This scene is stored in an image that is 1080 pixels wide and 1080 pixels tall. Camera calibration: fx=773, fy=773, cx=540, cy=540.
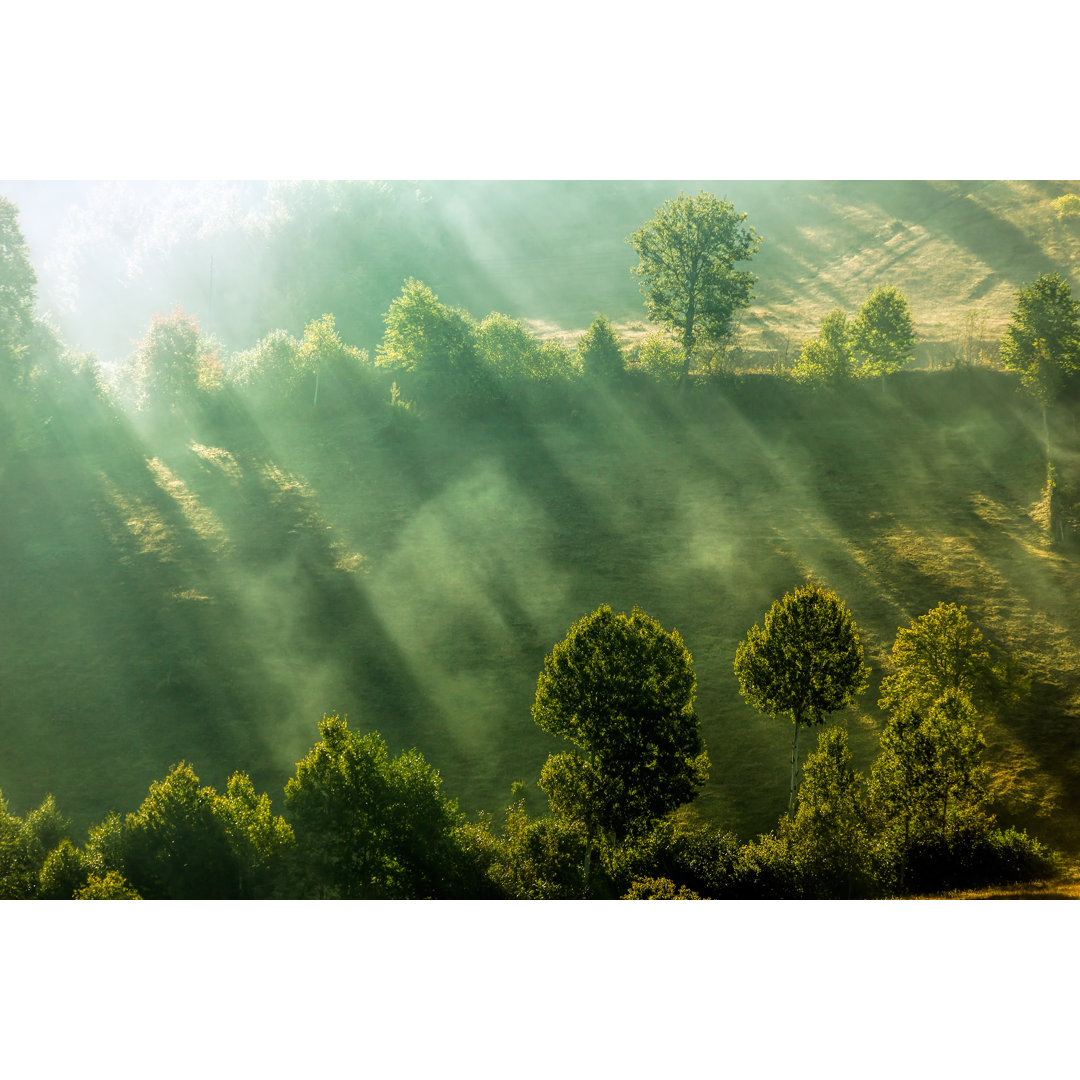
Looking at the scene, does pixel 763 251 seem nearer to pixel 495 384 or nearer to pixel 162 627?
pixel 495 384

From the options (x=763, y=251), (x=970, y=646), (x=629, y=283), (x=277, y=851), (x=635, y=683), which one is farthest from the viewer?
(x=629, y=283)

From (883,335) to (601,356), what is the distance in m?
12.2

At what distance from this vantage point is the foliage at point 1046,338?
25750 mm

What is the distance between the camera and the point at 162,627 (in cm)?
2430

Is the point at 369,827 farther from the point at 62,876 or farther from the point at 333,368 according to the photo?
the point at 333,368

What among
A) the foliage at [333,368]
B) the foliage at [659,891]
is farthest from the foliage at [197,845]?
the foliage at [333,368]

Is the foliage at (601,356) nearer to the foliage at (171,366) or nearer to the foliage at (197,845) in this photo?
the foliage at (171,366)

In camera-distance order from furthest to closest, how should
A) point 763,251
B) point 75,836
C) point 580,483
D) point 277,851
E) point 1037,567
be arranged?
1. point 763,251
2. point 580,483
3. point 1037,567
4. point 75,836
5. point 277,851

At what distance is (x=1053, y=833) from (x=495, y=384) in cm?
2562

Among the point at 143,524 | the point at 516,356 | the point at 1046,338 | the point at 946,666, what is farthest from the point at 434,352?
the point at 946,666

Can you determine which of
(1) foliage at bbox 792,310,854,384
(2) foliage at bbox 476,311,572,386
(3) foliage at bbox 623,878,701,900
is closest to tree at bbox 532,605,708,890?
(3) foliage at bbox 623,878,701,900

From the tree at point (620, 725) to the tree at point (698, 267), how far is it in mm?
19137

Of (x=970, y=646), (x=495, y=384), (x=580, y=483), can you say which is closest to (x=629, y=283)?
(x=495, y=384)

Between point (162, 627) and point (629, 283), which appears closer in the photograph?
point (162, 627)
